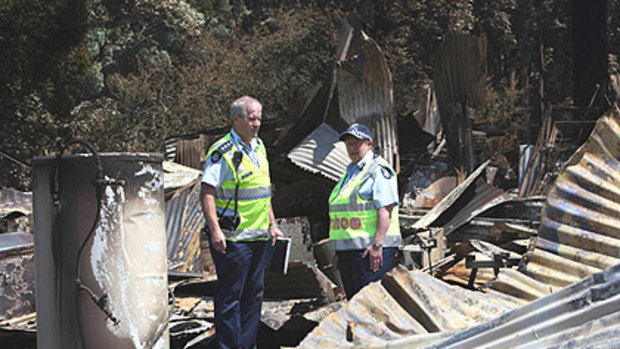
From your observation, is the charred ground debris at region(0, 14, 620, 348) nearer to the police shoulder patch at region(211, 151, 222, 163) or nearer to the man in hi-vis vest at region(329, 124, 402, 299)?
the police shoulder patch at region(211, 151, 222, 163)

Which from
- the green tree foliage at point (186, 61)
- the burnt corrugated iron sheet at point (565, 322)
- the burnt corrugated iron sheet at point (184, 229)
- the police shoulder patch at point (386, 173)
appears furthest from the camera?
the green tree foliage at point (186, 61)

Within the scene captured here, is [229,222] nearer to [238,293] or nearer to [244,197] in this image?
[244,197]

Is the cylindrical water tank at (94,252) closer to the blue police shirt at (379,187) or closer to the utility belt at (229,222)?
the utility belt at (229,222)

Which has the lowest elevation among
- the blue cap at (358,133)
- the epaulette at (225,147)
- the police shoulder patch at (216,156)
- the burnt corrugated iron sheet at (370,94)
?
the police shoulder patch at (216,156)

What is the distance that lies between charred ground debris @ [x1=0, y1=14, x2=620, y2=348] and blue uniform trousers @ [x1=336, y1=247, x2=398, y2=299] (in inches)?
13.2

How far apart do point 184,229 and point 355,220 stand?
3.72m

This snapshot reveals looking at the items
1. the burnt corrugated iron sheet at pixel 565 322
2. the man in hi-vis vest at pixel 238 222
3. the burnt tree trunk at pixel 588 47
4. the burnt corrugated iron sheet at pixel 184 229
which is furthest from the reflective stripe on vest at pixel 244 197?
the burnt tree trunk at pixel 588 47

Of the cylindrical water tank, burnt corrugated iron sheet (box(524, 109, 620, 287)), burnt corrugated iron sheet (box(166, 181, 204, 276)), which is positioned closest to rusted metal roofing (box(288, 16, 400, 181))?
burnt corrugated iron sheet (box(166, 181, 204, 276))

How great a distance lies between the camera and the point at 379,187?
16.1 ft

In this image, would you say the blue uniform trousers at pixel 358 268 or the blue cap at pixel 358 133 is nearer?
the blue uniform trousers at pixel 358 268

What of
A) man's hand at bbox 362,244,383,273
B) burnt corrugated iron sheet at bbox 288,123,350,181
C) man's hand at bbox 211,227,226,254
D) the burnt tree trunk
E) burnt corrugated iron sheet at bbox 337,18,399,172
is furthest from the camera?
the burnt tree trunk

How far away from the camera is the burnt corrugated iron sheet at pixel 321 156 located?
9547mm

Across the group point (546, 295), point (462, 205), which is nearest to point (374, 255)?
point (546, 295)

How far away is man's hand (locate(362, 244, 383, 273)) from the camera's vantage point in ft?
15.8
